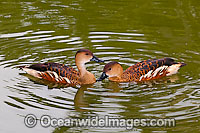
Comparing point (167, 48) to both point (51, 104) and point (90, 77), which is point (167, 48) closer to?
point (90, 77)

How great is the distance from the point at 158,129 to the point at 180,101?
127 cm

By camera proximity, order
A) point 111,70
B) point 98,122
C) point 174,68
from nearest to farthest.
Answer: point 98,122 < point 111,70 < point 174,68

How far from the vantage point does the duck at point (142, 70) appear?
36.5ft

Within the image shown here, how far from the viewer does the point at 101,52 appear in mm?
12453

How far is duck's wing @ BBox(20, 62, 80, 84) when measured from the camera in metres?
11.0

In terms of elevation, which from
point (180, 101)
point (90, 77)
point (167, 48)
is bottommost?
point (180, 101)

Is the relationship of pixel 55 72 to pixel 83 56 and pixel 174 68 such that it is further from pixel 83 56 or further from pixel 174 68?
pixel 174 68

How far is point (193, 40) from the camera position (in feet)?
42.5

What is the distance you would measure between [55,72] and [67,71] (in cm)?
26

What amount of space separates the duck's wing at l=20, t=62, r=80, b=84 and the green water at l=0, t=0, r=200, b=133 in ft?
0.83

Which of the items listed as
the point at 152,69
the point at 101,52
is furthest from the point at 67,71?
the point at 152,69

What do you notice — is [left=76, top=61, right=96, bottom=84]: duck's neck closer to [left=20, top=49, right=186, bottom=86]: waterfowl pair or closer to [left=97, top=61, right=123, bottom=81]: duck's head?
[left=20, top=49, right=186, bottom=86]: waterfowl pair

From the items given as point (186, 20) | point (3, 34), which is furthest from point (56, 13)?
point (186, 20)

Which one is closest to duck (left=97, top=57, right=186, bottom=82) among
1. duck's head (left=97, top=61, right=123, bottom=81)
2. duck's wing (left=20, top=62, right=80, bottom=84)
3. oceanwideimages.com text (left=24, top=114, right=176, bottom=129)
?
duck's head (left=97, top=61, right=123, bottom=81)
